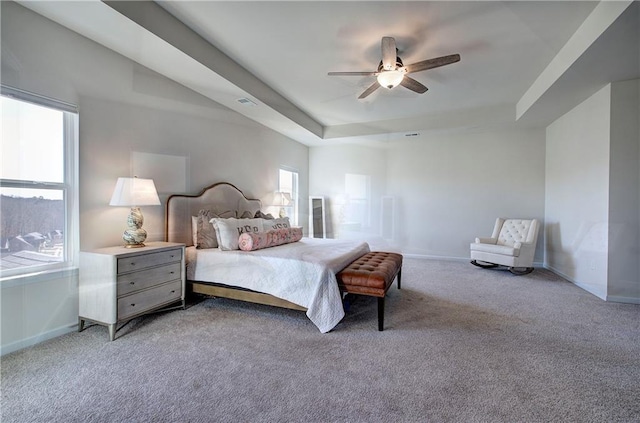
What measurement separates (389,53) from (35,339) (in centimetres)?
368

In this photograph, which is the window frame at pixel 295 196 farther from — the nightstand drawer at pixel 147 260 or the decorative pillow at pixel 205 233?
the nightstand drawer at pixel 147 260

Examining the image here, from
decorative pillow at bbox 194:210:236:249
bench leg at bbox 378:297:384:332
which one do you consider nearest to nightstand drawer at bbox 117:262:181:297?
decorative pillow at bbox 194:210:236:249

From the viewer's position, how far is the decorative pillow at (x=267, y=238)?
2965mm

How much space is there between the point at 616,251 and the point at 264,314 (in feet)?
13.2

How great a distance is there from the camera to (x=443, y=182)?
18.0ft

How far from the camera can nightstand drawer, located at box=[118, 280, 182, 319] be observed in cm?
224

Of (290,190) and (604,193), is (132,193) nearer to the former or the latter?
(290,190)

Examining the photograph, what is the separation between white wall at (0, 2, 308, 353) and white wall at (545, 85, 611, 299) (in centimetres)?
482

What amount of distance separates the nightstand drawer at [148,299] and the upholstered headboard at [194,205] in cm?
63

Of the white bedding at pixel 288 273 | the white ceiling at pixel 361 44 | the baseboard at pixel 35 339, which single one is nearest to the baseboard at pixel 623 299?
the white ceiling at pixel 361 44

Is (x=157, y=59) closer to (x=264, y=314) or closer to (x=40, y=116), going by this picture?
(x=40, y=116)

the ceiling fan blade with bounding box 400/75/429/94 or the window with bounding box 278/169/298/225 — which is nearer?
the ceiling fan blade with bounding box 400/75/429/94

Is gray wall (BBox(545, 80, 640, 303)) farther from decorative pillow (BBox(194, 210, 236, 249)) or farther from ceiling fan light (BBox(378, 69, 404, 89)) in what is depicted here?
decorative pillow (BBox(194, 210, 236, 249))

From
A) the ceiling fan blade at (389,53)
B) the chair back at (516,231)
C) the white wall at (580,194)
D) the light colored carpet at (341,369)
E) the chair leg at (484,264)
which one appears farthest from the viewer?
the chair leg at (484,264)
